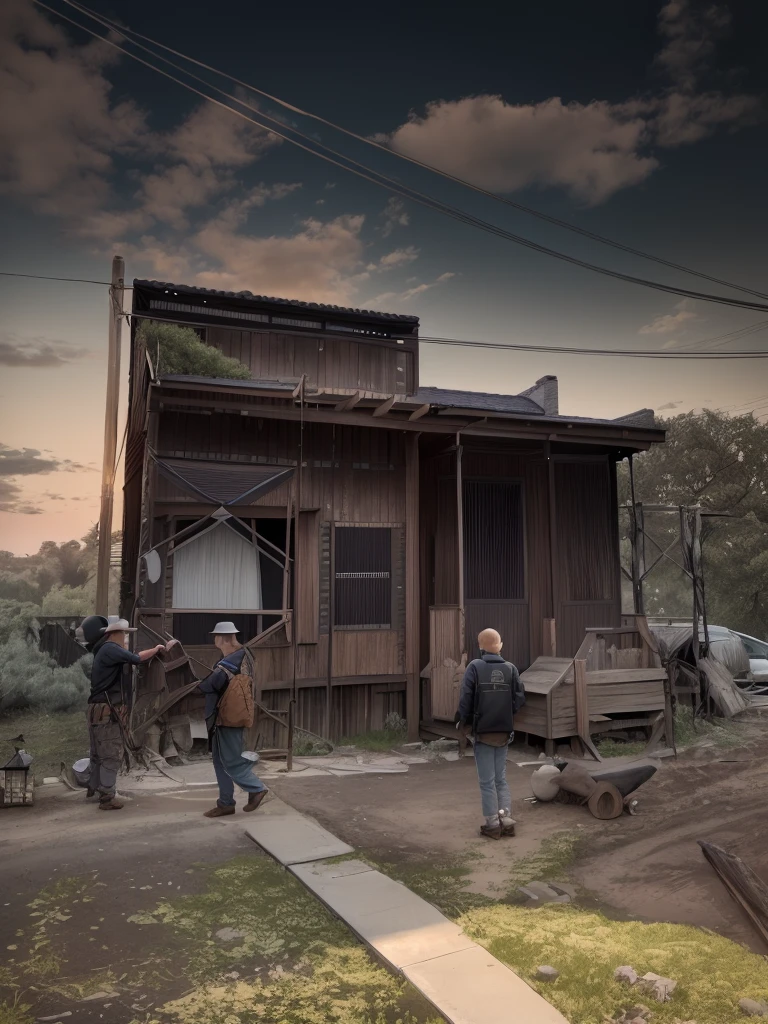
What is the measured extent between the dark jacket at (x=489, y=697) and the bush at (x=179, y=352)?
7208 mm

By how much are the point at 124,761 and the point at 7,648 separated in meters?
7.63

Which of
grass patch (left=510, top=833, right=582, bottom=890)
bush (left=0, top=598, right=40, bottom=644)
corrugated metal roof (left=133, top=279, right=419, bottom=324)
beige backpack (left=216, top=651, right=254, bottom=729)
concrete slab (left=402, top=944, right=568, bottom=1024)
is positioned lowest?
grass patch (left=510, top=833, right=582, bottom=890)

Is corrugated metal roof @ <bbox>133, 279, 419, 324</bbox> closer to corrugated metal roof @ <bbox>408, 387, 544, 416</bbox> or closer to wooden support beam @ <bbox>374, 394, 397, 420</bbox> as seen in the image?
corrugated metal roof @ <bbox>408, 387, 544, 416</bbox>

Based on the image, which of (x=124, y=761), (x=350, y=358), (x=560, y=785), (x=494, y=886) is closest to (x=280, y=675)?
(x=124, y=761)

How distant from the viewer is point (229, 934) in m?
4.58

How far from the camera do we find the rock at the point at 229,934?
14.9 feet

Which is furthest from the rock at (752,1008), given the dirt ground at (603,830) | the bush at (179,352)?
the bush at (179,352)

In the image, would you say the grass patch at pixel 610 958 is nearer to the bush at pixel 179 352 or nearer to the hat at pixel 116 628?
the hat at pixel 116 628

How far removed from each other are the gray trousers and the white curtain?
3.20 m

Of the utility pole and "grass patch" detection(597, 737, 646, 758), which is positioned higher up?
the utility pole

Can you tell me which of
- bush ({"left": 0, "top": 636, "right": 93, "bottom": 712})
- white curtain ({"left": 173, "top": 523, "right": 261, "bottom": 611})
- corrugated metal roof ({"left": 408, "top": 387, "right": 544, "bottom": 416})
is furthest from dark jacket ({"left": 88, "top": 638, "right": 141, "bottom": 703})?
corrugated metal roof ({"left": 408, "top": 387, "right": 544, "bottom": 416})

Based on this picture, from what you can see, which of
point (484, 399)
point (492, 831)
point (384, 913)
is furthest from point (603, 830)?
point (484, 399)

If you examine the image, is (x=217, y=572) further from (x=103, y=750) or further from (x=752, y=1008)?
(x=752, y=1008)

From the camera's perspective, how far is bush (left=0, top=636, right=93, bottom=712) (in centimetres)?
1427
